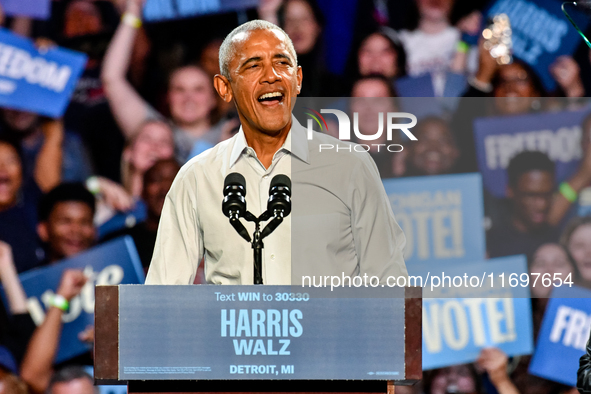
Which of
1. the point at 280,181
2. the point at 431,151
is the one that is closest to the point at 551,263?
the point at 431,151

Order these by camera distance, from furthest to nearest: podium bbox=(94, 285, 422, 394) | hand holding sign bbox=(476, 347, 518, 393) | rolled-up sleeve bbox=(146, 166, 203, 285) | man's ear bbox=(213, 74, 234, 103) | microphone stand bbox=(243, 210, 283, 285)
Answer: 1. hand holding sign bbox=(476, 347, 518, 393)
2. man's ear bbox=(213, 74, 234, 103)
3. rolled-up sleeve bbox=(146, 166, 203, 285)
4. microphone stand bbox=(243, 210, 283, 285)
5. podium bbox=(94, 285, 422, 394)

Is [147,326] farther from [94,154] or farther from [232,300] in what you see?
[94,154]

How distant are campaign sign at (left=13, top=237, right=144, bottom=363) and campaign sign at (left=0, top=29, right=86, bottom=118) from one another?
2.88 ft

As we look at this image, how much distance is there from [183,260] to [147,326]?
1.68 ft

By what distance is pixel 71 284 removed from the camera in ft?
13.5

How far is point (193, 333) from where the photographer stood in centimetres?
143

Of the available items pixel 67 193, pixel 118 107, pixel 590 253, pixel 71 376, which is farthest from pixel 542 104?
pixel 71 376

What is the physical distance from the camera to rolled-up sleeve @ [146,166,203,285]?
1.93m

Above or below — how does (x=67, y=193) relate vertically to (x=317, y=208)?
above

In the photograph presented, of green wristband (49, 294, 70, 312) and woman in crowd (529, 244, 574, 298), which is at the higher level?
woman in crowd (529, 244, 574, 298)

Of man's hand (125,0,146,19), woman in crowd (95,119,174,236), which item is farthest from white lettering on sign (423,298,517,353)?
man's hand (125,0,146,19)

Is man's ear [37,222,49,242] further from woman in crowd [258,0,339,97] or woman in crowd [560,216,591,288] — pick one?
woman in crowd [560,216,591,288]

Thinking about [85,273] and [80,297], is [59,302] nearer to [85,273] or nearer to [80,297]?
[80,297]

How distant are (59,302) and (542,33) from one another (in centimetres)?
321
